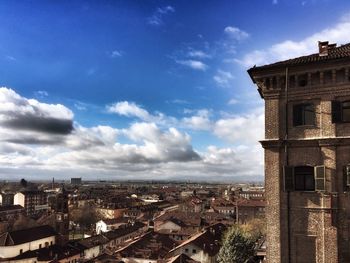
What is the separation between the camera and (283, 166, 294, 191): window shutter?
16.9m

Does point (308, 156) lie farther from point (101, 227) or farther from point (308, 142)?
point (101, 227)

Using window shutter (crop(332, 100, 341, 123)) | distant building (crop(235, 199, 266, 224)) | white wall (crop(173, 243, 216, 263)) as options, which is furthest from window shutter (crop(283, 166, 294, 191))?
distant building (crop(235, 199, 266, 224))

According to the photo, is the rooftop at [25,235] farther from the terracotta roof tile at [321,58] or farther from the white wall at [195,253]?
the terracotta roof tile at [321,58]

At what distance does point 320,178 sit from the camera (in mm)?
16281

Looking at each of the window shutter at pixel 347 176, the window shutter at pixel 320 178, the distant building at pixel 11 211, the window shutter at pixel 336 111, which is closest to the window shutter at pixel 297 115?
the window shutter at pixel 336 111

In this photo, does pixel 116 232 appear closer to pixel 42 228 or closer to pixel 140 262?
pixel 42 228

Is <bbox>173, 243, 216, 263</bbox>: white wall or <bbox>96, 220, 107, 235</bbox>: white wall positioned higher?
<bbox>173, 243, 216, 263</bbox>: white wall

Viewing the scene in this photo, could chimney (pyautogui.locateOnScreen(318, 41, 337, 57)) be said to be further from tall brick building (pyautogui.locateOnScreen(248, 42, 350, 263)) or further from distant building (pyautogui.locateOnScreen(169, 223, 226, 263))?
distant building (pyautogui.locateOnScreen(169, 223, 226, 263))

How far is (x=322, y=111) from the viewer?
16875mm

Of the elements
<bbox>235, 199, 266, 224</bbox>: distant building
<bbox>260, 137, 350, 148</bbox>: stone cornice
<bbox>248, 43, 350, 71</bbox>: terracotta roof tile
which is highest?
<bbox>248, 43, 350, 71</bbox>: terracotta roof tile

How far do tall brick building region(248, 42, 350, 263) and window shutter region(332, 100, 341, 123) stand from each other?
0.04m

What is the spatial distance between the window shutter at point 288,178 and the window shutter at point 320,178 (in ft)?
3.52

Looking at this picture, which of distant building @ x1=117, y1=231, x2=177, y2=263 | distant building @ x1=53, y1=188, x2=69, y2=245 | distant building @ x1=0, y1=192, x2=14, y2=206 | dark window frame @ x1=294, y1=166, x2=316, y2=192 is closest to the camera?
dark window frame @ x1=294, y1=166, x2=316, y2=192

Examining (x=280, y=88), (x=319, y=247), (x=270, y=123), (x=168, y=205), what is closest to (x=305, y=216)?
(x=319, y=247)
